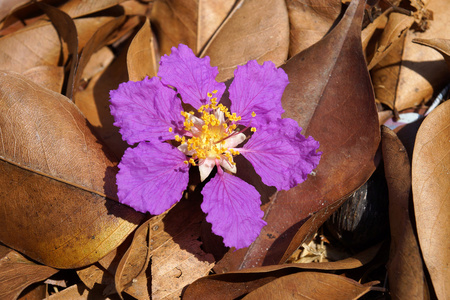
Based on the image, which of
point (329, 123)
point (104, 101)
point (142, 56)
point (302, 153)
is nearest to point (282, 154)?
point (302, 153)

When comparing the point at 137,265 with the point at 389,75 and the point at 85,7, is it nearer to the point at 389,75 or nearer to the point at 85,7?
the point at 85,7

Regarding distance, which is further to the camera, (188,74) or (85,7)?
(85,7)

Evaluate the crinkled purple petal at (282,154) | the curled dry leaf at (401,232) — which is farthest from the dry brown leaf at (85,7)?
the curled dry leaf at (401,232)

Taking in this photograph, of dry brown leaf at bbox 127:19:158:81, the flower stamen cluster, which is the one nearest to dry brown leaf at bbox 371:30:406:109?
the flower stamen cluster

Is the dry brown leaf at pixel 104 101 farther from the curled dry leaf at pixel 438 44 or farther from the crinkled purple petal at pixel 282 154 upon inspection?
the curled dry leaf at pixel 438 44

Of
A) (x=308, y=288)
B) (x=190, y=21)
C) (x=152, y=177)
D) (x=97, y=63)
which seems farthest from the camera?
(x=97, y=63)

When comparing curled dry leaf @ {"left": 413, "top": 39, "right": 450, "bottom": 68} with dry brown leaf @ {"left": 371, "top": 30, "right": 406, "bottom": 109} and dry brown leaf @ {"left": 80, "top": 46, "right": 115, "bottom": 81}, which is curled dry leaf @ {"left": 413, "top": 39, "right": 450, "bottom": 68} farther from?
dry brown leaf @ {"left": 80, "top": 46, "right": 115, "bottom": 81}
